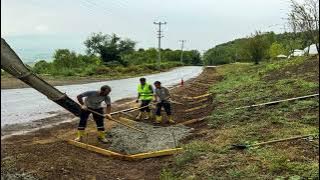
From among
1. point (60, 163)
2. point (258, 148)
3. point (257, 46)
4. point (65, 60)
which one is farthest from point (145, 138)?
point (65, 60)

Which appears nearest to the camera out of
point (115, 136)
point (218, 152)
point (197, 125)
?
point (218, 152)

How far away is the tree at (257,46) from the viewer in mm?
57094

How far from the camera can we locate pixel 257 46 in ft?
187

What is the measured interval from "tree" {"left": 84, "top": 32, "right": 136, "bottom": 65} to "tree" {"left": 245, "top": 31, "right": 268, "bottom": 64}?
2161 cm

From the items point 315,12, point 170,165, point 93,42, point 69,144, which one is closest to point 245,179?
point 170,165

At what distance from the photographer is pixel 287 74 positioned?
2270cm

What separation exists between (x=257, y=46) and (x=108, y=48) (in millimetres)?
24707

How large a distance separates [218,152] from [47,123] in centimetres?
713

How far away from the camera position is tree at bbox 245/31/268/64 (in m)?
57.1

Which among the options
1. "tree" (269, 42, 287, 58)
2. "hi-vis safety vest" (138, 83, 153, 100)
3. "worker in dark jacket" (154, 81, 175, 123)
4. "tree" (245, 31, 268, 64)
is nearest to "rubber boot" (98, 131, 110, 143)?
"worker in dark jacket" (154, 81, 175, 123)

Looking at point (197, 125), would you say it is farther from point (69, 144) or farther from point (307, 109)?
point (69, 144)

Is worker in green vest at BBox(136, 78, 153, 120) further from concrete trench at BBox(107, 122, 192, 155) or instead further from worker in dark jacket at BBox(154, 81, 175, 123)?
concrete trench at BBox(107, 122, 192, 155)

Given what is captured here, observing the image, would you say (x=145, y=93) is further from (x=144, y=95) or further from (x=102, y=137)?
(x=102, y=137)

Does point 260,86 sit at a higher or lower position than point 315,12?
lower
